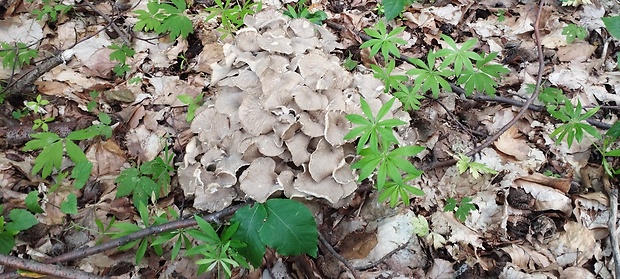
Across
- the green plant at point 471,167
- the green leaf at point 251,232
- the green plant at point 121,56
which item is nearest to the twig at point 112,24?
the green plant at point 121,56

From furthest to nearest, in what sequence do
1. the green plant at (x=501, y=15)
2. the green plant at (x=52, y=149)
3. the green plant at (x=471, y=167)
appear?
the green plant at (x=501, y=15)
the green plant at (x=471, y=167)
the green plant at (x=52, y=149)

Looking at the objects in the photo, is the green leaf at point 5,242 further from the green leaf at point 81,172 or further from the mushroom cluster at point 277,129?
the mushroom cluster at point 277,129

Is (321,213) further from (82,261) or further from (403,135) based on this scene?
(82,261)

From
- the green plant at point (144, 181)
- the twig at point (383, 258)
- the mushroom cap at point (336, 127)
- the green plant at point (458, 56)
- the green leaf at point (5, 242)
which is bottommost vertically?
the twig at point (383, 258)

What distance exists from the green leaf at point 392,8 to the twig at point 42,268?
133 inches

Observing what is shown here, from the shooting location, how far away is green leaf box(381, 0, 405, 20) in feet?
13.5

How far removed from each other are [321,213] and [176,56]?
278 centimetres

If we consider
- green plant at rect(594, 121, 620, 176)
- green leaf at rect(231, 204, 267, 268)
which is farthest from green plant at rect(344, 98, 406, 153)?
green plant at rect(594, 121, 620, 176)

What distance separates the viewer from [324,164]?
307 centimetres

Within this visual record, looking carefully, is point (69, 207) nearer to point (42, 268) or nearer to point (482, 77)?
point (42, 268)

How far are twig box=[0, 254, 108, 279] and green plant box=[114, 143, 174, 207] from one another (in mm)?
823

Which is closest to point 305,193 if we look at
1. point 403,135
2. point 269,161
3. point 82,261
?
point 269,161

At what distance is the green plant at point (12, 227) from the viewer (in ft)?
9.53

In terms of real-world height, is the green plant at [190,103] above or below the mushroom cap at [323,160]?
below
